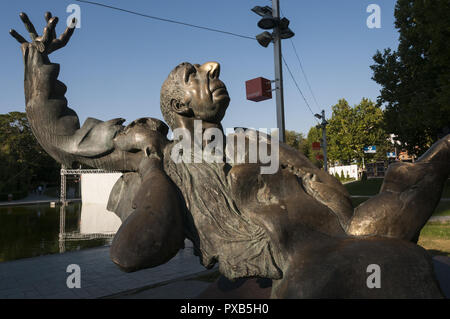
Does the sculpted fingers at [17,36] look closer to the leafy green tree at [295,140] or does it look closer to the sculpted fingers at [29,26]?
the sculpted fingers at [29,26]

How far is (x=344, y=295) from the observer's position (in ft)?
5.27

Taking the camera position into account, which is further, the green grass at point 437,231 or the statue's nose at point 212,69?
the green grass at point 437,231

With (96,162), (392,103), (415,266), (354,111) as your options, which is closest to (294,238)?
(415,266)

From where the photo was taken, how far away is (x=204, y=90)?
216 cm

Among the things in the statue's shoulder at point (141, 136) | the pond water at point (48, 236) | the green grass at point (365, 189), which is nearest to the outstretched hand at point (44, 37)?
the statue's shoulder at point (141, 136)

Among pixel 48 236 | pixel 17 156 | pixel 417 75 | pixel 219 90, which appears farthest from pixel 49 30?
pixel 17 156

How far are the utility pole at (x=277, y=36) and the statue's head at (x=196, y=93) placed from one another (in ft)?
14.1

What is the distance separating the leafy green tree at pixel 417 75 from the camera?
431 inches

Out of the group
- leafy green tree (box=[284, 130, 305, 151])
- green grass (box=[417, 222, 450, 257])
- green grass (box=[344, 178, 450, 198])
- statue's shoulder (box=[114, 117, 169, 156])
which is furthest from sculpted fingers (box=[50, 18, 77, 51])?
leafy green tree (box=[284, 130, 305, 151])

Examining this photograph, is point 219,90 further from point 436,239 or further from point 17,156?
point 17,156

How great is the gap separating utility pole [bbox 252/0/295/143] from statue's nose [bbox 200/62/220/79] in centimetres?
428

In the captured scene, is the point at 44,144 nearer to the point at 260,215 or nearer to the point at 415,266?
the point at 260,215

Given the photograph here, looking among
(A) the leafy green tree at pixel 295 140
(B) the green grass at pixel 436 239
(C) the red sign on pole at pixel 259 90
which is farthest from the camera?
(A) the leafy green tree at pixel 295 140

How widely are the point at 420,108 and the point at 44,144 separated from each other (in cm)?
1397
